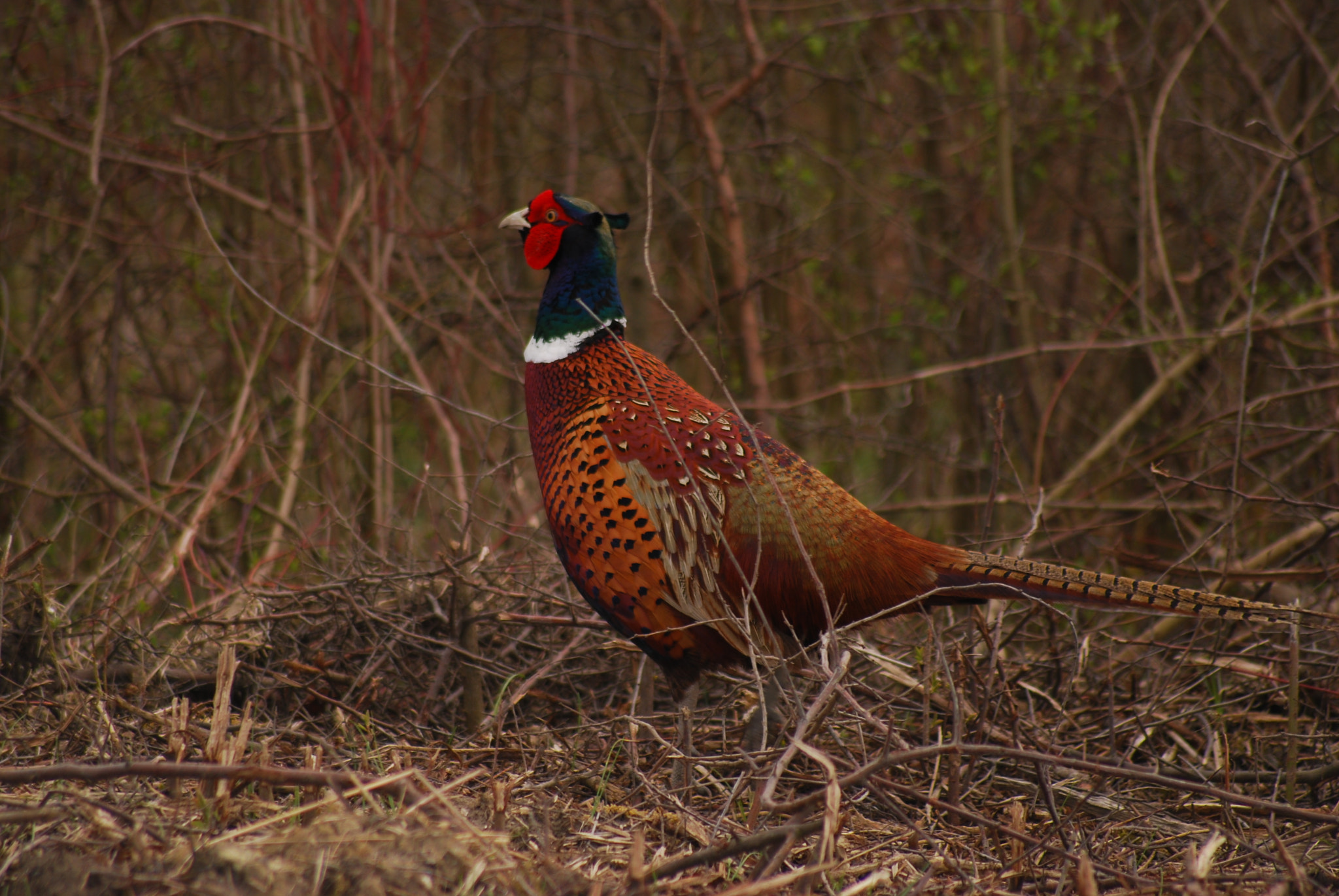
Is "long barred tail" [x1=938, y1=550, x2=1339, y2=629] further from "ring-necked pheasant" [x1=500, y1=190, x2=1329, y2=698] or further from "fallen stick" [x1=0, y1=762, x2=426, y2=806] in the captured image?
"fallen stick" [x1=0, y1=762, x2=426, y2=806]

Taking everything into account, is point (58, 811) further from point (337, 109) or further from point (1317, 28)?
point (1317, 28)

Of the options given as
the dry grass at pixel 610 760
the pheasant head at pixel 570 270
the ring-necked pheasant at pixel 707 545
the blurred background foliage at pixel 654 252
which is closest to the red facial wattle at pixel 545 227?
the pheasant head at pixel 570 270

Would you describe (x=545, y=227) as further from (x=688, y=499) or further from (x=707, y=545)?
(x=707, y=545)

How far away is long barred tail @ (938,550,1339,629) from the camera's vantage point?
2633mm

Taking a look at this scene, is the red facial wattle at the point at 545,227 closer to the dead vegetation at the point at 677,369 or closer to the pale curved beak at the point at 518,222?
the pale curved beak at the point at 518,222

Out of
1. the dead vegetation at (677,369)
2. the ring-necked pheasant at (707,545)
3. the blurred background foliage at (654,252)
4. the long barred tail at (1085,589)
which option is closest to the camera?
the dead vegetation at (677,369)

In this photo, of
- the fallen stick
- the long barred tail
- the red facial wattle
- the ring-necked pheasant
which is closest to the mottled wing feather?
the ring-necked pheasant

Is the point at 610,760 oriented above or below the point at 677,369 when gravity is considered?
below

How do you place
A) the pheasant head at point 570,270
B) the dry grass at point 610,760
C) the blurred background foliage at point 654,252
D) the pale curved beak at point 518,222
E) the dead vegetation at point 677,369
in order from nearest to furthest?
the dry grass at point 610,760 → the dead vegetation at point 677,369 → the pheasant head at point 570,270 → the pale curved beak at point 518,222 → the blurred background foliage at point 654,252

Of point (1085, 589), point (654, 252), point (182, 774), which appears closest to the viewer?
point (182, 774)

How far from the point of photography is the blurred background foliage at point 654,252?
4.61 metres

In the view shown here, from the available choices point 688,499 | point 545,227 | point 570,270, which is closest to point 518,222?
point 545,227

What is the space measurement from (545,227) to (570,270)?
0.16 metres

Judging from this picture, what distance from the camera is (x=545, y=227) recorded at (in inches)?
131
